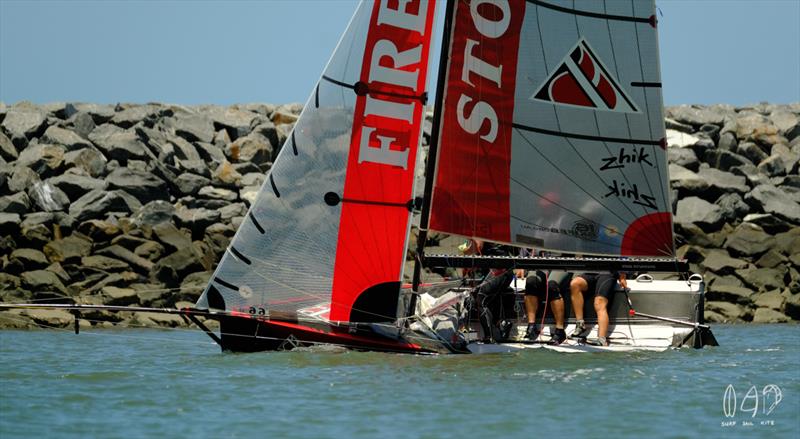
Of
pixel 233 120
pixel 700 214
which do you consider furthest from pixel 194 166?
pixel 700 214

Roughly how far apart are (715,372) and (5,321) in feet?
44.5

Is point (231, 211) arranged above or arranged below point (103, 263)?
above

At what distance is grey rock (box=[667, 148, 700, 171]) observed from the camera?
34.7 meters

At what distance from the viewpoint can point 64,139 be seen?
111ft

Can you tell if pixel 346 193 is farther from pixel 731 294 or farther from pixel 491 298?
pixel 731 294

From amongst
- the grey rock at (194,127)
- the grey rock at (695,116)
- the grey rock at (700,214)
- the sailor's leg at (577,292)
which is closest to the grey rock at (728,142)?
the grey rock at (695,116)

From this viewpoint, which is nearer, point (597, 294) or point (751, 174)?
point (597, 294)

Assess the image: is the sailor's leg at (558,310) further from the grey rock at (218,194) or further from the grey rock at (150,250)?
the grey rock at (218,194)

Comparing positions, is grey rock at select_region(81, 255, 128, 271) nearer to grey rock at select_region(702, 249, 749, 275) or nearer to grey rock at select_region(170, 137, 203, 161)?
grey rock at select_region(170, 137, 203, 161)

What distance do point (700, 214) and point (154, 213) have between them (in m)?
12.9

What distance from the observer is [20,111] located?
35.9 meters

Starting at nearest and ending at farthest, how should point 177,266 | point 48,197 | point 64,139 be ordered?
1. point 177,266
2. point 48,197
3. point 64,139

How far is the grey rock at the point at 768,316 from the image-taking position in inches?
1030

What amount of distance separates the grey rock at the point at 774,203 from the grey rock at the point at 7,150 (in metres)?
18.9
